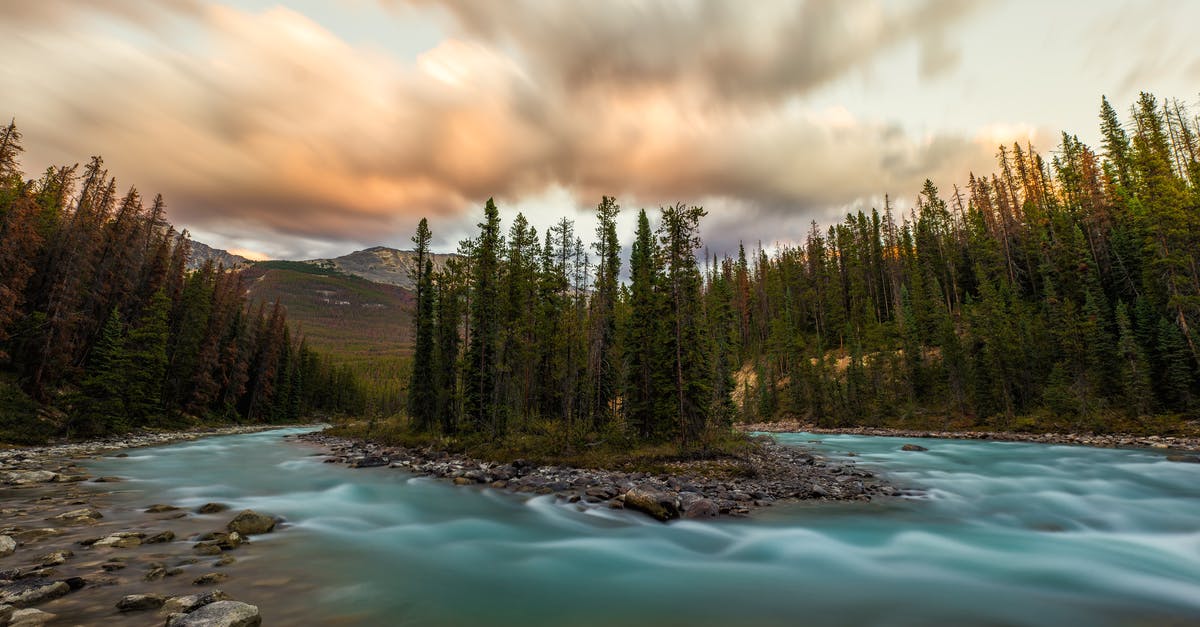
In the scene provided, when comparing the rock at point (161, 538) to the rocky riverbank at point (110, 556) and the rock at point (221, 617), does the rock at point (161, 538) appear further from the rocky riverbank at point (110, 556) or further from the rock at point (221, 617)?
the rock at point (221, 617)

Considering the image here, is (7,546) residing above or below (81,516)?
above

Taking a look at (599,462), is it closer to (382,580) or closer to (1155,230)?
(382,580)

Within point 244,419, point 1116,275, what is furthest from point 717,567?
point 244,419

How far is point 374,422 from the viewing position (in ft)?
173

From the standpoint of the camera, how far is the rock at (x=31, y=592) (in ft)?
22.6

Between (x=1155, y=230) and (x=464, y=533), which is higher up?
(x=1155, y=230)

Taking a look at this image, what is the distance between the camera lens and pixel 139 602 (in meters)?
7.06

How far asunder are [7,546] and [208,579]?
5.14 m

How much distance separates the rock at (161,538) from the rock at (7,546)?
6.55 feet

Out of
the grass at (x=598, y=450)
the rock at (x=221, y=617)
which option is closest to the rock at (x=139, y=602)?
the rock at (x=221, y=617)

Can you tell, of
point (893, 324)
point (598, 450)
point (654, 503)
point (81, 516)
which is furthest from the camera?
point (893, 324)

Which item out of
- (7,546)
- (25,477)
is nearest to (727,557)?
(7,546)

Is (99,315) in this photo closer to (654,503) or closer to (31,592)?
(31,592)

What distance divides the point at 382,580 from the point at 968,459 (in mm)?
37324
